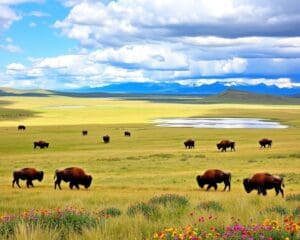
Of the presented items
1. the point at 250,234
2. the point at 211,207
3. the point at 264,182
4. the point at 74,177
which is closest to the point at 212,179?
the point at 264,182

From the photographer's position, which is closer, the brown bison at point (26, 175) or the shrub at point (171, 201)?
the shrub at point (171, 201)

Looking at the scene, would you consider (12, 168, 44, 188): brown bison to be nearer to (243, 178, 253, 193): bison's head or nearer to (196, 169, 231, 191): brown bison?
(196, 169, 231, 191): brown bison

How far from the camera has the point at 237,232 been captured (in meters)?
6.70

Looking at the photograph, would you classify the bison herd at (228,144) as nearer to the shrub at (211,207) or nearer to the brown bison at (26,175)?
the brown bison at (26,175)

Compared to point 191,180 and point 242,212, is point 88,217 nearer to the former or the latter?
point 242,212

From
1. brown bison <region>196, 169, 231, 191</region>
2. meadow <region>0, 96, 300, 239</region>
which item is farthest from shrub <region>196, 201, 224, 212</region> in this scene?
brown bison <region>196, 169, 231, 191</region>

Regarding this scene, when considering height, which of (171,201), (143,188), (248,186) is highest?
(171,201)

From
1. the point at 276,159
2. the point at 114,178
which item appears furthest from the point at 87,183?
the point at 276,159

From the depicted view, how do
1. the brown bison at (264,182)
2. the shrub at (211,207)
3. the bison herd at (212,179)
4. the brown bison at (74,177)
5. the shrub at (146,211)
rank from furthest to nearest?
1. the brown bison at (74,177)
2. the bison herd at (212,179)
3. the brown bison at (264,182)
4. the shrub at (211,207)
5. the shrub at (146,211)

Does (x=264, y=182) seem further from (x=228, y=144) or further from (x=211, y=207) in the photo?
(x=228, y=144)

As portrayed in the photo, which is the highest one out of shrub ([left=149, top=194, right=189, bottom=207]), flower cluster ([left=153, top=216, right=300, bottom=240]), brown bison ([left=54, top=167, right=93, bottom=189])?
flower cluster ([left=153, top=216, right=300, bottom=240])

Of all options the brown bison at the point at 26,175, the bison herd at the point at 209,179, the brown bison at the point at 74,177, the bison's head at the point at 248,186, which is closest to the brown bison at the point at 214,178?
the bison herd at the point at 209,179

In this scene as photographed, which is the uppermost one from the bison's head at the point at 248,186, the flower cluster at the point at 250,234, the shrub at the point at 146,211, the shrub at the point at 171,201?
the flower cluster at the point at 250,234

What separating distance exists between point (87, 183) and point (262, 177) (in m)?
8.36
